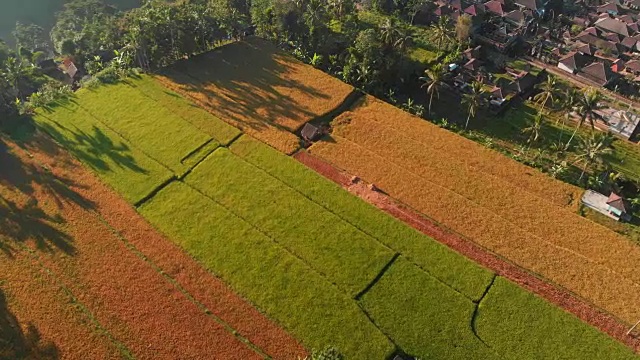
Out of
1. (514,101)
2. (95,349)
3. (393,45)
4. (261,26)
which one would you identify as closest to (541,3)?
(514,101)

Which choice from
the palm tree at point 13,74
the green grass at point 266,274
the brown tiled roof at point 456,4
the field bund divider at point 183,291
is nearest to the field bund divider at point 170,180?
the green grass at point 266,274

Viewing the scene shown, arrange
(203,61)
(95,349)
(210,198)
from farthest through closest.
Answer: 1. (203,61)
2. (210,198)
3. (95,349)

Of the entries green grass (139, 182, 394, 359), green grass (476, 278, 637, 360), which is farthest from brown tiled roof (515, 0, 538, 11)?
green grass (139, 182, 394, 359)

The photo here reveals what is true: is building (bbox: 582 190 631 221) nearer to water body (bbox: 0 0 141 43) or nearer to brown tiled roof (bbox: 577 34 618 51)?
brown tiled roof (bbox: 577 34 618 51)

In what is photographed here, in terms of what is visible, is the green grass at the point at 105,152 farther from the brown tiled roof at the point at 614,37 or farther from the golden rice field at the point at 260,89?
the brown tiled roof at the point at 614,37

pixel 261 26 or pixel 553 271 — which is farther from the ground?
pixel 261 26

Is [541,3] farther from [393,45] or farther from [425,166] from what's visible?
[425,166]
